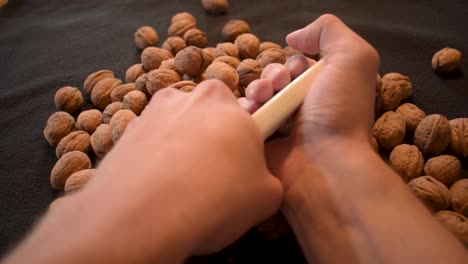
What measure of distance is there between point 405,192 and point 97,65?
1025 millimetres

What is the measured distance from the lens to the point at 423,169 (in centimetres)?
96

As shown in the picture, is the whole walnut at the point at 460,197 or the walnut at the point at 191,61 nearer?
the whole walnut at the point at 460,197

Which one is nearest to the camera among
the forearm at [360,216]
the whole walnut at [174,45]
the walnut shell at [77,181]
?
the forearm at [360,216]

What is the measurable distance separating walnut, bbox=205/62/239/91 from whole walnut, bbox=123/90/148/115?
186 mm

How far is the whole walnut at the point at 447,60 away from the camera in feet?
3.82

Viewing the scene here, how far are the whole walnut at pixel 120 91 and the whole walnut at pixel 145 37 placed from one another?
23 centimetres

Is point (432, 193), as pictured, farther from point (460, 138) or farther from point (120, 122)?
point (120, 122)

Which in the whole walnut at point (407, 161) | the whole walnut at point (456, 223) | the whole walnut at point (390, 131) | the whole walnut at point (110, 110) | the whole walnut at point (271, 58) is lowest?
the whole walnut at point (110, 110)

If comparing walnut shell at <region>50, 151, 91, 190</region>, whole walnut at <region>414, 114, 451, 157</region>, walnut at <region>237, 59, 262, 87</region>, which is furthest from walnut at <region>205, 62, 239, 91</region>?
whole walnut at <region>414, 114, 451, 157</region>

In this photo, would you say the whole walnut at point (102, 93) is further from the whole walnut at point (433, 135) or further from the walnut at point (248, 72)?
the whole walnut at point (433, 135)

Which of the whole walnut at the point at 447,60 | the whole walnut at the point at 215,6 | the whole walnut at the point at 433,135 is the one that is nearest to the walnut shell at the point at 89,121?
the whole walnut at the point at 215,6

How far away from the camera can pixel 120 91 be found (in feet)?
3.68

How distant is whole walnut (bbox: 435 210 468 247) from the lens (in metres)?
0.79

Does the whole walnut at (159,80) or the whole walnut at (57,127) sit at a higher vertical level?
the whole walnut at (159,80)
